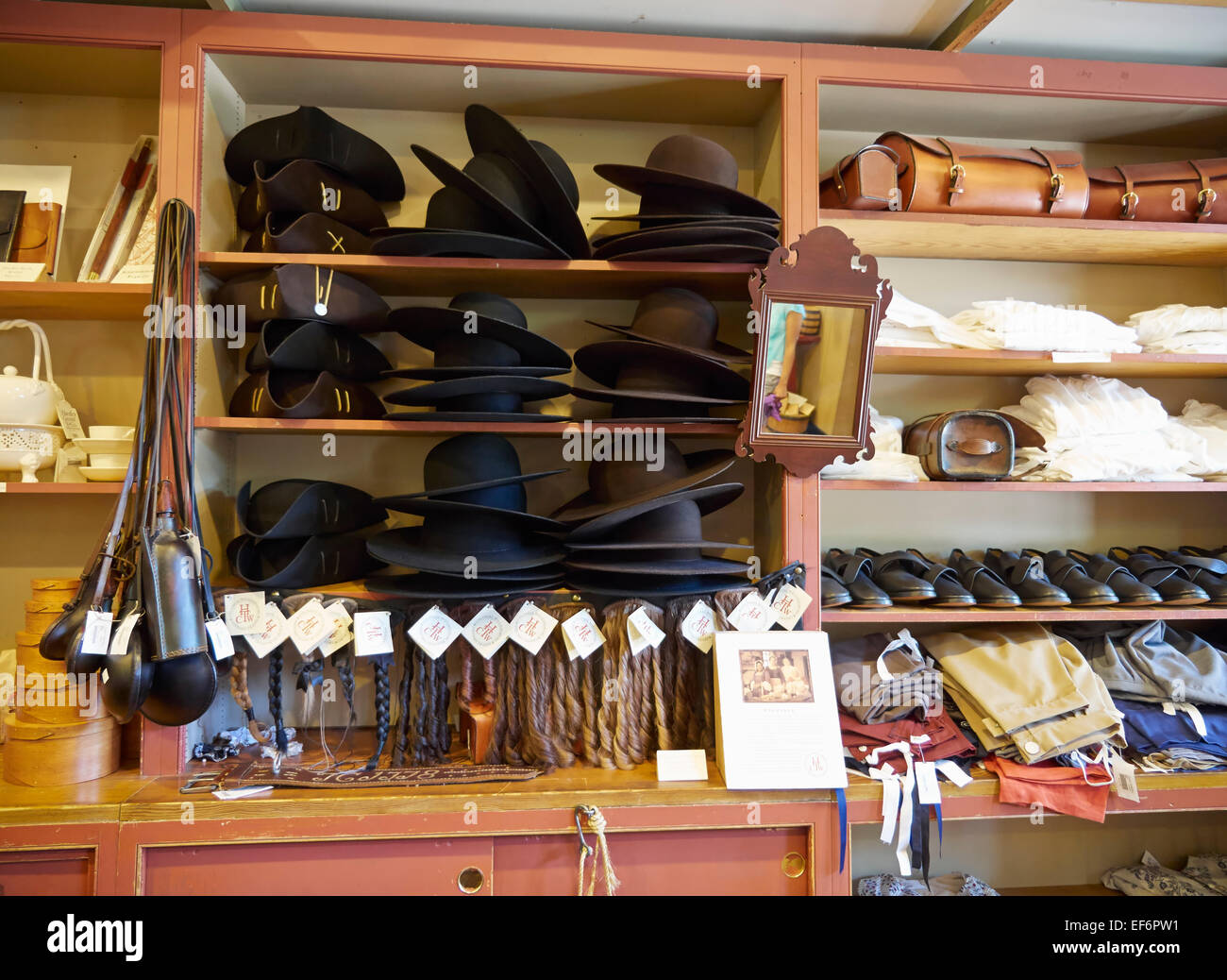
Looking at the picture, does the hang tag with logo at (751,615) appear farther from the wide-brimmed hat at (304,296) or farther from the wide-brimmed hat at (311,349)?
the wide-brimmed hat at (304,296)

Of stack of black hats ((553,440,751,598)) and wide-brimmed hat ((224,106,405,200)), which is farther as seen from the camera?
wide-brimmed hat ((224,106,405,200))

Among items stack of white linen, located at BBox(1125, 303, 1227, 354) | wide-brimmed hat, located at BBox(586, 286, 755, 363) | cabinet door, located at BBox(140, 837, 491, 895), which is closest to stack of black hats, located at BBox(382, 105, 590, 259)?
wide-brimmed hat, located at BBox(586, 286, 755, 363)

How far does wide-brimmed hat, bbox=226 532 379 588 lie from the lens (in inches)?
74.0

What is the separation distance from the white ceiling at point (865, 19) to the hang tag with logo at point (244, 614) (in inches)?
64.6

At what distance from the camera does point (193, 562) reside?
1.68 metres

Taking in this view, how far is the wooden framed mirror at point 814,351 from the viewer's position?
189 cm

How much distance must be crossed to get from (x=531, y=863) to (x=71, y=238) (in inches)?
90.9

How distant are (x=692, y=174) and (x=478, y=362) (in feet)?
2.55

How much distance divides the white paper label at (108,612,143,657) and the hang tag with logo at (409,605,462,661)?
61cm

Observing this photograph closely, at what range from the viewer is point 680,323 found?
1972 millimetres

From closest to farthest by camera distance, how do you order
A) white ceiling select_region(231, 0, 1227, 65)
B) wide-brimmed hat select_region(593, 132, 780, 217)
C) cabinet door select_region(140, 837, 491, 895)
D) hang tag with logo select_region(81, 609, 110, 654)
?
hang tag with logo select_region(81, 609, 110, 654) → cabinet door select_region(140, 837, 491, 895) → wide-brimmed hat select_region(593, 132, 780, 217) → white ceiling select_region(231, 0, 1227, 65)

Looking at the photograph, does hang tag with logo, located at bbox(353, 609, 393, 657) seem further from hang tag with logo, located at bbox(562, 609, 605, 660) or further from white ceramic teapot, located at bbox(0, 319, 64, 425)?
white ceramic teapot, located at bbox(0, 319, 64, 425)
